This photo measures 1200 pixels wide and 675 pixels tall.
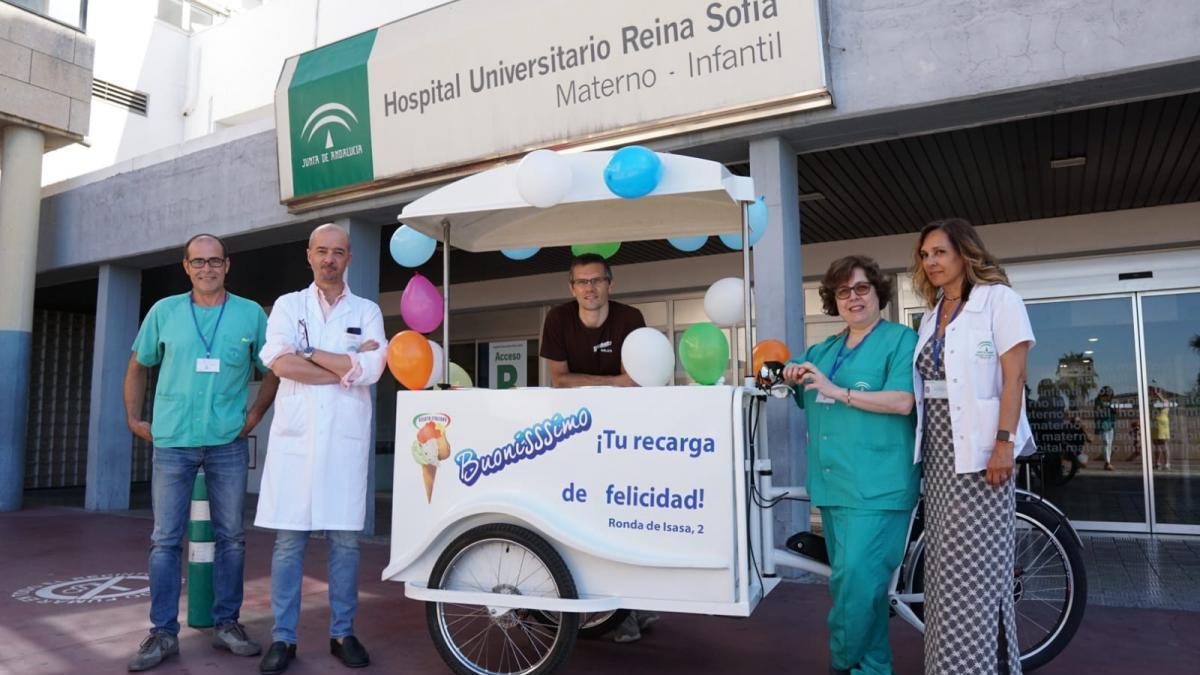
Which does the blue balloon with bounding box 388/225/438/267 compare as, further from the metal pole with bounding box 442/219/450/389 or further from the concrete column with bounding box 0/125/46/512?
the concrete column with bounding box 0/125/46/512

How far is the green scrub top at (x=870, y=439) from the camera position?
299 centimetres

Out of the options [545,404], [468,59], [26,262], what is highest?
[468,59]

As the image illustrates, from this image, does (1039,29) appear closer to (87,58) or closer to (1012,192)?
(1012,192)

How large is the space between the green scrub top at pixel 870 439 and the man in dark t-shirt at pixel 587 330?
1.04 meters

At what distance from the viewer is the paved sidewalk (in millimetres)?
3600

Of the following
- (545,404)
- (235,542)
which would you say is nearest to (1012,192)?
(545,404)

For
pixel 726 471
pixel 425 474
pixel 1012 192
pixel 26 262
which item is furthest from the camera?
pixel 26 262

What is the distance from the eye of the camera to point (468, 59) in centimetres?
669

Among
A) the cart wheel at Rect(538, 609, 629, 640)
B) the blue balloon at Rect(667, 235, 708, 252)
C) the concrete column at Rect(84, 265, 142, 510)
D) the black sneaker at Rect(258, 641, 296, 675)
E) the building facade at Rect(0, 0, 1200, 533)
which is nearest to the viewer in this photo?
the black sneaker at Rect(258, 641, 296, 675)

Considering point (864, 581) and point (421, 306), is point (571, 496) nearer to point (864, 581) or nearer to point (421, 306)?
point (864, 581)

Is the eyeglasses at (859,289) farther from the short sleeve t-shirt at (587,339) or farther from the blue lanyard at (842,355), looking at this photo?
the short sleeve t-shirt at (587,339)

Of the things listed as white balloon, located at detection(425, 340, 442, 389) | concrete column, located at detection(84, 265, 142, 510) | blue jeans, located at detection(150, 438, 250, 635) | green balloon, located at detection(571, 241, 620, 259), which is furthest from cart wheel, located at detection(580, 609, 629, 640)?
concrete column, located at detection(84, 265, 142, 510)

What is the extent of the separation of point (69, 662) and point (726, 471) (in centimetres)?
317

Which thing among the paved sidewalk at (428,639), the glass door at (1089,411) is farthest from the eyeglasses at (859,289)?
the glass door at (1089,411)
